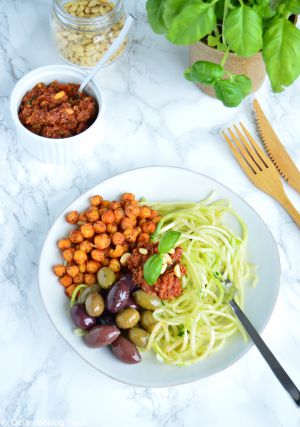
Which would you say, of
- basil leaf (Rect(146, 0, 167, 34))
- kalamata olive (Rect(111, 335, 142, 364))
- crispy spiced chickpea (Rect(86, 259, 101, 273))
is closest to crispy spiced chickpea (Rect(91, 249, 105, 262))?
crispy spiced chickpea (Rect(86, 259, 101, 273))

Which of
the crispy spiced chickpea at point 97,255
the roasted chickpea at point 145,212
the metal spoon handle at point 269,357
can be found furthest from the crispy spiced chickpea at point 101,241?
the metal spoon handle at point 269,357

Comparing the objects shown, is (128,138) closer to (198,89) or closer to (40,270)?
(198,89)

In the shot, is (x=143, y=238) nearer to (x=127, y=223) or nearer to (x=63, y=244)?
(x=127, y=223)

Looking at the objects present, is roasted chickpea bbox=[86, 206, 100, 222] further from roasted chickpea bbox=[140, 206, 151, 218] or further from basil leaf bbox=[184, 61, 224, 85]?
basil leaf bbox=[184, 61, 224, 85]

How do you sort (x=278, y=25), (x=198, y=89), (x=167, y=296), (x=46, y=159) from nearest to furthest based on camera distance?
1. (x=278, y=25)
2. (x=167, y=296)
3. (x=46, y=159)
4. (x=198, y=89)

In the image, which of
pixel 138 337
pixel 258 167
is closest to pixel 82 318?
pixel 138 337

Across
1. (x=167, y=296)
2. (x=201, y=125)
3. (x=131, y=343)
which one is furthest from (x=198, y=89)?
(x=131, y=343)

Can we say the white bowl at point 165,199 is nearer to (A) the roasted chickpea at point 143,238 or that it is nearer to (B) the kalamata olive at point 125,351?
(B) the kalamata olive at point 125,351
